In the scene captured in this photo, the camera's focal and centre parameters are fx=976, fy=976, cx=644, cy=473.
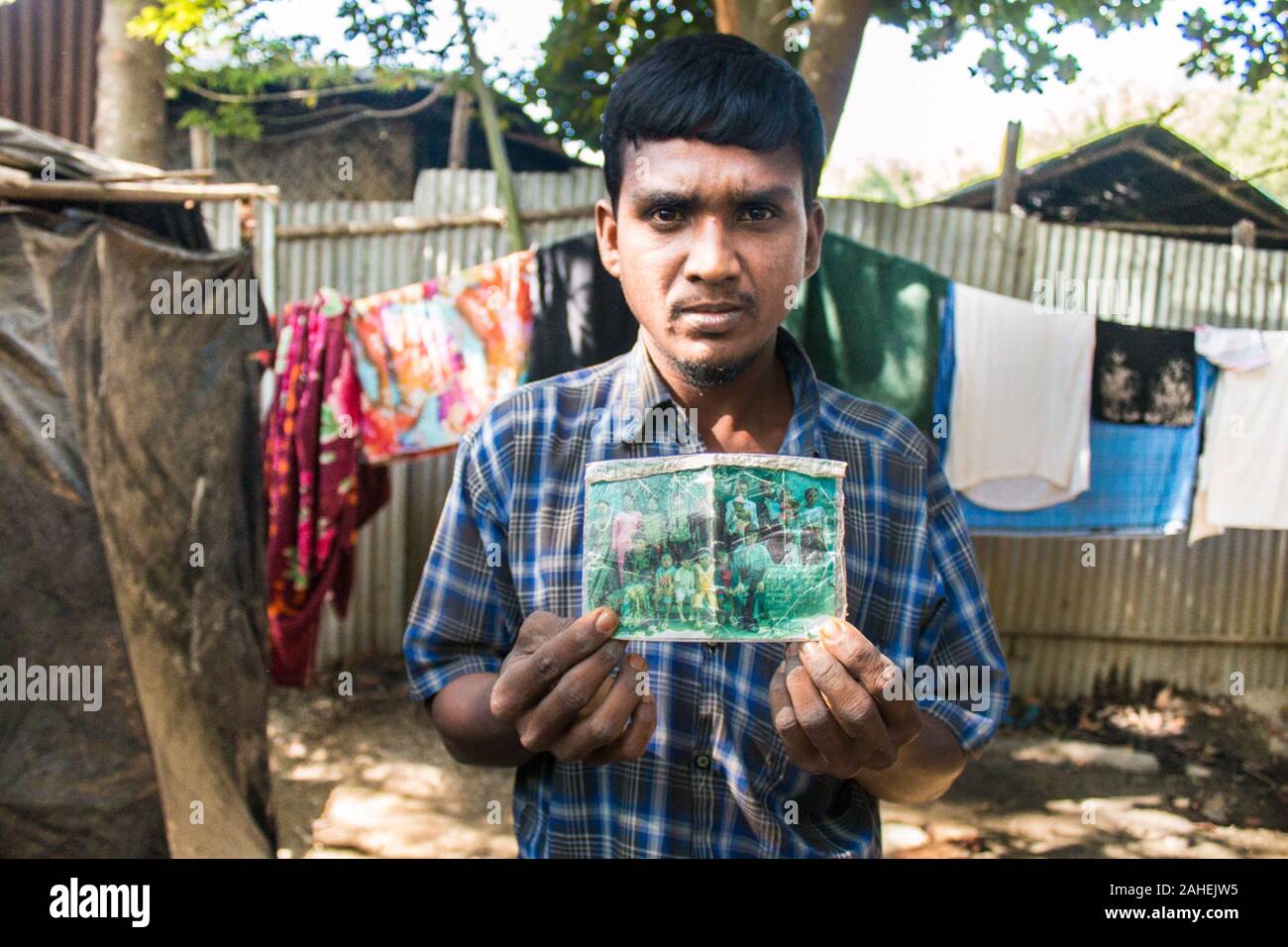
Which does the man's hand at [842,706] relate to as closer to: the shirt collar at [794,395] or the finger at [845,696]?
the finger at [845,696]

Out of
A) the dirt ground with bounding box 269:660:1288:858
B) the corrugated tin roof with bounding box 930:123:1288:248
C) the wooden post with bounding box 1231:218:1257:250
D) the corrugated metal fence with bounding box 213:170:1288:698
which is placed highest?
the corrugated tin roof with bounding box 930:123:1288:248

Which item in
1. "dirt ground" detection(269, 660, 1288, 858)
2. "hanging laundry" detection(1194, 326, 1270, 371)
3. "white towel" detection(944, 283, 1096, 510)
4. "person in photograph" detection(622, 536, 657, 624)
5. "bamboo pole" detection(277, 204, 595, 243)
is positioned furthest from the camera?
"bamboo pole" detection(277, 204, 595, 243)

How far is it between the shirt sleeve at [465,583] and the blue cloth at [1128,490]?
128 inches

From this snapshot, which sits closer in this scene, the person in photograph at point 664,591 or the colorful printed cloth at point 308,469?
the person in photograph at point 664,591

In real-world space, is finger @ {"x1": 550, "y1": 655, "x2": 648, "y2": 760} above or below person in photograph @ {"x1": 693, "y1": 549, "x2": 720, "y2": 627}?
below

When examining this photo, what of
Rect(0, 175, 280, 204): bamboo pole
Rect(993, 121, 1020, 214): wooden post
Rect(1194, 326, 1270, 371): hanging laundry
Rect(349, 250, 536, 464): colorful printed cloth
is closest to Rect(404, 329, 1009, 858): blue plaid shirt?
Rect(0, 175, 280, 204): bamboo pole

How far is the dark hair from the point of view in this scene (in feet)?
5.29

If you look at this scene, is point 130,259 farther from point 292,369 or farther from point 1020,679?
point 1020,679

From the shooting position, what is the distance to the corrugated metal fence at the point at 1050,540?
526cm

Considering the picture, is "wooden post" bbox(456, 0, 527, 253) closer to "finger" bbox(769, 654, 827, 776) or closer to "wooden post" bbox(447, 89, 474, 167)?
"wooden post" bbox(447, 89, 474, 167)

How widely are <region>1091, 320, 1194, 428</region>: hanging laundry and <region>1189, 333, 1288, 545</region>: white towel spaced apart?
20 centimetres

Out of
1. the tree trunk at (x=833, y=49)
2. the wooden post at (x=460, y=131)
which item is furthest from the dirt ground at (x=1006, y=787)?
the tree trunk at (x=833, y=49)

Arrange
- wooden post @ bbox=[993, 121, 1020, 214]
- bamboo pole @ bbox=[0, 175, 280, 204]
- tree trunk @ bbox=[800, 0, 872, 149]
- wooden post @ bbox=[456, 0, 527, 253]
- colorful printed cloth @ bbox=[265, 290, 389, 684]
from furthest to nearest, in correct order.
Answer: wooden post @ bbox=[993, 121, 1020, 214], wooden post @ bbox=[456, 0, 527, 253], colorful printed cloth @ bbox=[265, 290, 389, 684], tree trunk @ bbox=[800, 0, 872, 149], bamboo pole @ bbox=[0, 175, 280, 204]
